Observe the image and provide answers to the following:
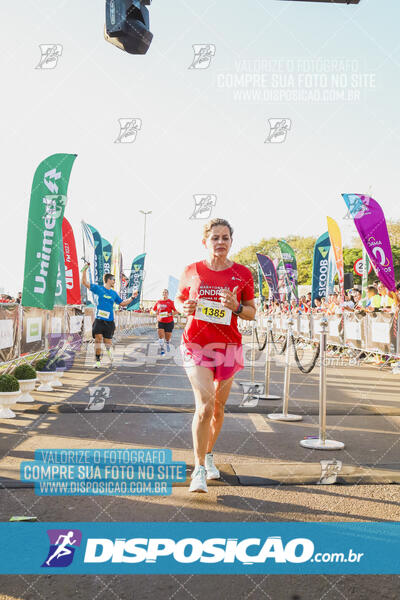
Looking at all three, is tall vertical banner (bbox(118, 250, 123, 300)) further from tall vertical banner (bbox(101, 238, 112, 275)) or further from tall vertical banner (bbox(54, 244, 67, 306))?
tall vertical banner (bbox(54, 244, 67, 306))

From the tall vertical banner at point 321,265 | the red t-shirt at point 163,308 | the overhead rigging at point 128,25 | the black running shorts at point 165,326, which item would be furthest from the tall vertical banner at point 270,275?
→ the overhead rigging at point 128,25

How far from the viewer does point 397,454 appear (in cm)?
530

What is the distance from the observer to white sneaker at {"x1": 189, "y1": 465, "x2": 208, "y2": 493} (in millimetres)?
4031

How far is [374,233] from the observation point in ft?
42.1

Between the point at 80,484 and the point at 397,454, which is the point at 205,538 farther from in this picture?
the point at 397,454

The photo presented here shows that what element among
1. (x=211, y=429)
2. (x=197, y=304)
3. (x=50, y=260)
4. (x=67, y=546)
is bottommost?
(x=67, y=546)

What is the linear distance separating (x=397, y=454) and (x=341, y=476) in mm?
1092

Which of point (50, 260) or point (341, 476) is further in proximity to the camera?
point (50, 260)

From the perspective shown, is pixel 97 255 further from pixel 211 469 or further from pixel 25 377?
pixel 211 469

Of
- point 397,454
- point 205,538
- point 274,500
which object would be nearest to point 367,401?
point 397,454

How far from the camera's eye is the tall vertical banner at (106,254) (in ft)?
81.3

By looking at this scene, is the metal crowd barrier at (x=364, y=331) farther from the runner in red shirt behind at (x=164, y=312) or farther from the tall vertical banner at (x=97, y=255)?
the tall vertical banner at (x=97, y=255)
